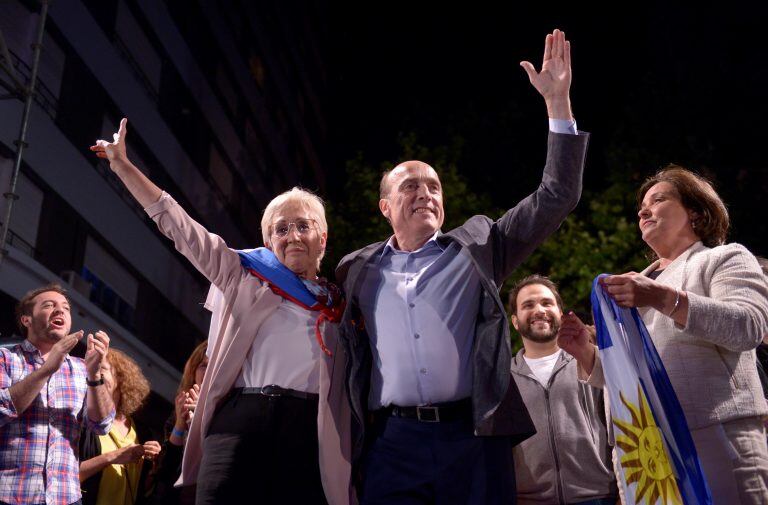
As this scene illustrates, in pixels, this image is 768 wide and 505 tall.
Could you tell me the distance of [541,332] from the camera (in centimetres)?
521

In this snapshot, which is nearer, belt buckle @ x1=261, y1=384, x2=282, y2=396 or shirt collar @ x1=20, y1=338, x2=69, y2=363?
belt buckle @ x1=261, y1=384, x2=282, y2=396

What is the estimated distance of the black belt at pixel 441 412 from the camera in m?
3.23

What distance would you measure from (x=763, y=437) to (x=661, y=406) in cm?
41

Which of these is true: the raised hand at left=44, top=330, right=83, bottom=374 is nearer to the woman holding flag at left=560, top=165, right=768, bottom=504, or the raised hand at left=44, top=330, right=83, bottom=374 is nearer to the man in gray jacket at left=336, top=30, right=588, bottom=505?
the man in gray jacket at left=336, top=30, right=588, bottom=505

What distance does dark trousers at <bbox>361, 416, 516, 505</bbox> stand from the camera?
3.08 metres

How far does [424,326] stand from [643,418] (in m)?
0.93

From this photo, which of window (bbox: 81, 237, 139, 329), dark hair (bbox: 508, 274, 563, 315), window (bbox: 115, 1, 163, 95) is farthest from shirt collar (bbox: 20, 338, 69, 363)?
window (bbox: 115, 1, 163, 95)

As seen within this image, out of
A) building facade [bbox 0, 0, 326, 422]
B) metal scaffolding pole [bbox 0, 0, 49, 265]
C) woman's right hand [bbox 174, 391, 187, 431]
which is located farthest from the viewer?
building facade [bbox 0, 0, 326, 422]

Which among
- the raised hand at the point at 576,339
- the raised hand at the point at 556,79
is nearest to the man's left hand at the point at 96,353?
the raised hand at the point at 576,339

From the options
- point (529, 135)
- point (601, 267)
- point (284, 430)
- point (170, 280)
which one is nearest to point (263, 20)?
point (170, 280)

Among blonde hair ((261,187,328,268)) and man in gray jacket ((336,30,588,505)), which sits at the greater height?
blonde hair ((261,187,328,268))

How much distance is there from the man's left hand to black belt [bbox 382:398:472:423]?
2122mm

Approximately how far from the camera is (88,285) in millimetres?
13867

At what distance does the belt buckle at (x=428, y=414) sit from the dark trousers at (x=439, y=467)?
18mm
